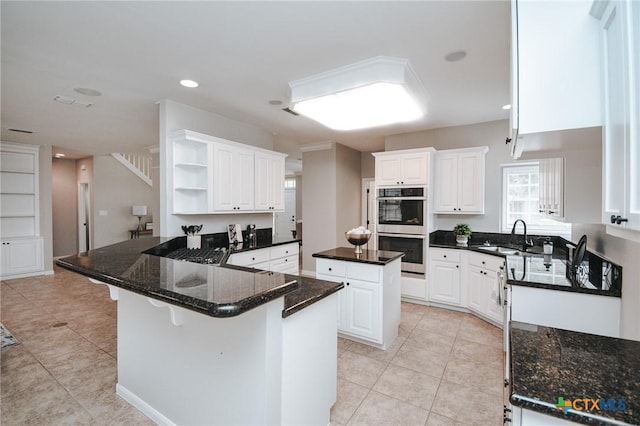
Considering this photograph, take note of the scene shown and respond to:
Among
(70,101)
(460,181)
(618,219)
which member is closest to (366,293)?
(618,219)

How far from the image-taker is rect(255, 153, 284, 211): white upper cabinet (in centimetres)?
438

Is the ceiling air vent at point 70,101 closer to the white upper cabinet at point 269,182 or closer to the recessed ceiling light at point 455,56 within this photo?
the white upper cabinet at point 269,182

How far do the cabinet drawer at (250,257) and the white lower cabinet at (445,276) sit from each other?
2.40 metres

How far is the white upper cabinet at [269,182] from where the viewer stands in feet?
14.4

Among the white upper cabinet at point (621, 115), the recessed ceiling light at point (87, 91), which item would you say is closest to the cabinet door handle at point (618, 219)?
the white upper cabinet at point (621, 115)

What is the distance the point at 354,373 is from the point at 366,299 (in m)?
0.69

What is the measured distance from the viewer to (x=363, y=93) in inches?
108

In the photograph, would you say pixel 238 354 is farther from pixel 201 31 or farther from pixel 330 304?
pixel 201 31

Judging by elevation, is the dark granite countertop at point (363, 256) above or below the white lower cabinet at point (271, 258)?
above

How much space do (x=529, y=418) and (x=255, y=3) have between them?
2408 mm

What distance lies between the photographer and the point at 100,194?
24.6 ft

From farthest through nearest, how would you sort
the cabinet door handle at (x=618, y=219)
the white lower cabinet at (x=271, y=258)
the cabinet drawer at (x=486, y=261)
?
1. the white lower cabinet at (x=271, y=258)
2. the cabinet drawer at (x=486, y=261)
3. the cabinet door handle at (x=618, y=219)

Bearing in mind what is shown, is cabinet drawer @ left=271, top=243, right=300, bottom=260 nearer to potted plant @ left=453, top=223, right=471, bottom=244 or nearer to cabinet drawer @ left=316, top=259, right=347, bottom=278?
cabinet drawer @ left=316, top=259, right=347, bottom=278

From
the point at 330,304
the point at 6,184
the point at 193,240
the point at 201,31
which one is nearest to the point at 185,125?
the point at 193,240
